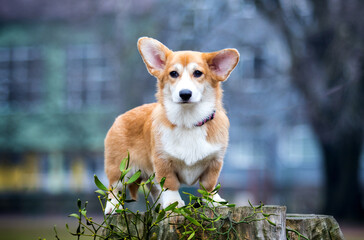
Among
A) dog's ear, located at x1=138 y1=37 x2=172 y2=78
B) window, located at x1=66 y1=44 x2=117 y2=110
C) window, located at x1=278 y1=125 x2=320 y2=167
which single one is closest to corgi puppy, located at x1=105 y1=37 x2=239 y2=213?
dog's ear, located at x1=138 y1=37 x2=172 y2=78

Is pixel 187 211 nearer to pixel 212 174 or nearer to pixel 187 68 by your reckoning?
pixel 212 174

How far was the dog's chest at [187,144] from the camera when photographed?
122 inches

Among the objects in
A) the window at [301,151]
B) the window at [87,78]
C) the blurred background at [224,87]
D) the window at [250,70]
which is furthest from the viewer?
the window at [301,151]

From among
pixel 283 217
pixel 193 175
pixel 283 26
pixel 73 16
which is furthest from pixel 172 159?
pixel 73 16

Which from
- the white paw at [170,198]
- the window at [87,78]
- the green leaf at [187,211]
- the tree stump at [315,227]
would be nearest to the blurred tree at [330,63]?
the tree stump at [315,227]

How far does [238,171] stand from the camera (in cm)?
2186

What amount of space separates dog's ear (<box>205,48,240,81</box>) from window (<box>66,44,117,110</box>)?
1812cm

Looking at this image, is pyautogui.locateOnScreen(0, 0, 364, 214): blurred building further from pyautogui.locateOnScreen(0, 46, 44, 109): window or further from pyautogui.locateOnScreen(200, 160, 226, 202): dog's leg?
pyautogui.locateOnScreen(200, 160, 226, 202): dog's leg

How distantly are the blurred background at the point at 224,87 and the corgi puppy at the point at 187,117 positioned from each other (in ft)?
21.4

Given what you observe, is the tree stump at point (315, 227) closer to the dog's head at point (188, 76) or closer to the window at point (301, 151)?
the dog's head at point (188, 76)

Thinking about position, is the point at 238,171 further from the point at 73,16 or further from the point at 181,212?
the point at 181,212

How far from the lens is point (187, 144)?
3.13 m

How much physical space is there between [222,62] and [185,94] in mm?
352

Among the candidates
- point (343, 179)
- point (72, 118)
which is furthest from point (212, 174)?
point (72, 118)
